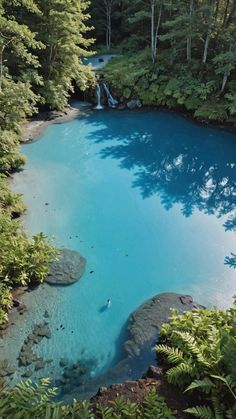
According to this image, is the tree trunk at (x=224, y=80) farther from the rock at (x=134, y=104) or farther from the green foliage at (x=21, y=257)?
the green foliage at (x=21, y=257)

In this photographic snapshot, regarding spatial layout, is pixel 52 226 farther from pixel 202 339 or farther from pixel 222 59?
pixel 222 59

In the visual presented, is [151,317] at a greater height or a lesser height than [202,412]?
lesser

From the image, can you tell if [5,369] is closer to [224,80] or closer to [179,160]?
[179,160]

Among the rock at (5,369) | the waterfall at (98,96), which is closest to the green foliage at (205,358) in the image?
the rock at (5,369)

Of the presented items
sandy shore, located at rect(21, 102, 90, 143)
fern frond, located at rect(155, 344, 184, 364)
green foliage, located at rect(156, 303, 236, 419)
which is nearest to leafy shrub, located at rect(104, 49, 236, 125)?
sandy shore, located at rect(21, 102, 90, 143)

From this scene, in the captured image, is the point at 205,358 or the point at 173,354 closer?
the point at 205,358

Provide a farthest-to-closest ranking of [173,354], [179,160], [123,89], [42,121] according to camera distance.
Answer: [123,89] < [42,121] < [179,160] < [173,354]

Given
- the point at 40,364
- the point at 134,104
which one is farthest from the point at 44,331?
the point at 134,104
